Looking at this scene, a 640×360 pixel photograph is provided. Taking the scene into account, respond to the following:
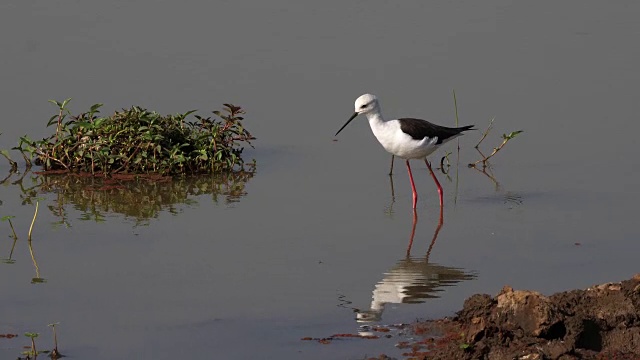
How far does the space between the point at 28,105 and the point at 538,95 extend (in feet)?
18.3

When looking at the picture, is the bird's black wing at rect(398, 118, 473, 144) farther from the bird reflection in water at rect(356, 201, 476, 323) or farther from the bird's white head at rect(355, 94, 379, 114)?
the bird reflection in water at rect(356, 201, 476, 323)

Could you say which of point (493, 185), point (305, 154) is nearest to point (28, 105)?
point (305, 154)

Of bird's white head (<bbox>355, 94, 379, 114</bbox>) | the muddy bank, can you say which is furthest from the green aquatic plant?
the muddy bank

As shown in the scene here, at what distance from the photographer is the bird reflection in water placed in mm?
7859

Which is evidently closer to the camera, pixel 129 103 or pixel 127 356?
pixel 127 356

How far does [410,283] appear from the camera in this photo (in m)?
8.36

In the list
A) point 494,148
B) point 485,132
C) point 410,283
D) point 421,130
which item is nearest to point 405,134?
point 421,130

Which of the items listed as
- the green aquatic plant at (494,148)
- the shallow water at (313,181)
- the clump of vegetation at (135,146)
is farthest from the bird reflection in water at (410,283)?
the clump of vegetation at (135,146)

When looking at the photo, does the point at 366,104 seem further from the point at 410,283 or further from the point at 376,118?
the point at 410,283

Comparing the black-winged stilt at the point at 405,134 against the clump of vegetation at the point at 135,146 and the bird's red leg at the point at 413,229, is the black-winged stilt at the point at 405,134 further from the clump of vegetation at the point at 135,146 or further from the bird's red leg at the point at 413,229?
the clump of vegetation at the point at 135,146

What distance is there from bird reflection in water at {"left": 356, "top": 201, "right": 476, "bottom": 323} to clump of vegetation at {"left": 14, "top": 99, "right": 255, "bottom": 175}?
2811mm

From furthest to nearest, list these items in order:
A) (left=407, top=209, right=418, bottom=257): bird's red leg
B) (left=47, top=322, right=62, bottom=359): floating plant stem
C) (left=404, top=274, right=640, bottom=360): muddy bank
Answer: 1. (left=407, top=209, right=418, bottom=257): bird's red leg
2. (left=47, top=322, right=62, bottom=359): floating plant stem
3. (left=404, top=274, right=640, bottom=360): muddy bank

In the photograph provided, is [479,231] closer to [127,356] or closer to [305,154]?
[305,154]

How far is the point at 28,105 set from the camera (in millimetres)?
13188
